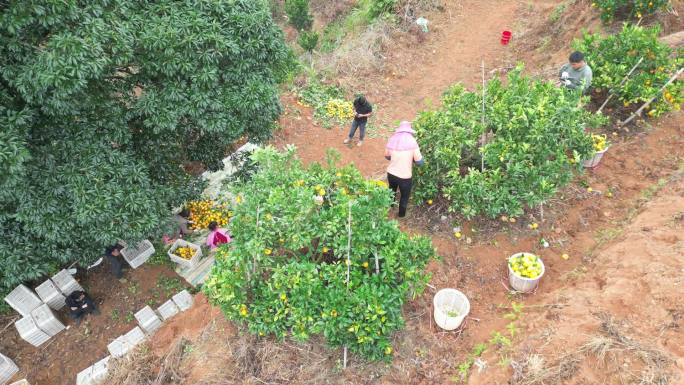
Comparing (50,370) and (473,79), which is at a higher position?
(473,79)

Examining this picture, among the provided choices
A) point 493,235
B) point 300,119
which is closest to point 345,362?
point 493,235

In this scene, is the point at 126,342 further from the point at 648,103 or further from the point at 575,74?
the point at 648,103

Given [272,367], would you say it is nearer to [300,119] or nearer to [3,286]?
[3,286]

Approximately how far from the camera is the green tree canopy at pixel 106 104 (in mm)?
3781

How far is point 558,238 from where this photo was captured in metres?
5.43

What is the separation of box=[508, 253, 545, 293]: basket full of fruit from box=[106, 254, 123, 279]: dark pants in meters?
5.87

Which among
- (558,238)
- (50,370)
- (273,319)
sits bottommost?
(50,370)

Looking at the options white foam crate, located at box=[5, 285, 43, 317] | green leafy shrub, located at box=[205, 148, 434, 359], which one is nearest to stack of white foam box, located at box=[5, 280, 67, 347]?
white foam crate, located at box=[5, 285, 43, 317]

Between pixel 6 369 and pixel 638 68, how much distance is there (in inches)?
421

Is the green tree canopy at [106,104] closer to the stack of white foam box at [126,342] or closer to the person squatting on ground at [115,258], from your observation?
the person squatting on ground at [115,258]

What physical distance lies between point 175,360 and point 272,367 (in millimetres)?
1373

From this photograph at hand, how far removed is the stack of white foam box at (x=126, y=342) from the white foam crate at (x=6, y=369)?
1437 millimetres

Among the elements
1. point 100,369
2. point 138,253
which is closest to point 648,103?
point 138,253

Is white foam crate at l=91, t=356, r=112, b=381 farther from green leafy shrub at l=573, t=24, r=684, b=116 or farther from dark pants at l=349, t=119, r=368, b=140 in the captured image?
green leafy shrub at l=573, t=24, r=684, b=116
